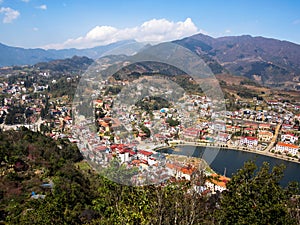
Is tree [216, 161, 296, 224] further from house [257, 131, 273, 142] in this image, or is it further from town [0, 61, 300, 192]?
house [257, 131, 273, 142]

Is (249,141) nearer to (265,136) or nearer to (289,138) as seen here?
(265,136)

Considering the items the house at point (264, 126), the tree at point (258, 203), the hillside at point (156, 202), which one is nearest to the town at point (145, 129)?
the hillside at point (156, 202)

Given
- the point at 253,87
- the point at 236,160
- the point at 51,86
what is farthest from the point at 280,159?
the point at 51,86

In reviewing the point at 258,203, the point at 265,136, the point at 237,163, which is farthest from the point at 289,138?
the point at 258,203

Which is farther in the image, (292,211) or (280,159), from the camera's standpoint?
(280,159)

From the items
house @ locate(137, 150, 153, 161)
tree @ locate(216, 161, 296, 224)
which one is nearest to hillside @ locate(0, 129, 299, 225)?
tree @ locate(216, 161, 296, 224)

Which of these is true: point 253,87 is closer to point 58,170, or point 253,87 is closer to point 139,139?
point 58,170
